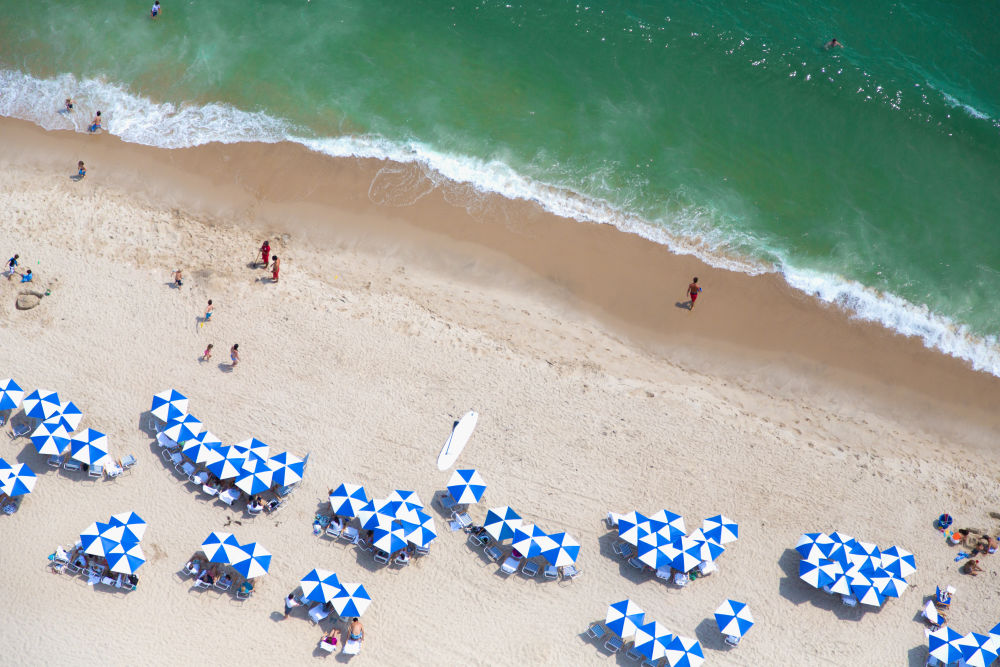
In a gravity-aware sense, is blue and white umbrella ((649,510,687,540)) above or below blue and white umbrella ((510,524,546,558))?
above

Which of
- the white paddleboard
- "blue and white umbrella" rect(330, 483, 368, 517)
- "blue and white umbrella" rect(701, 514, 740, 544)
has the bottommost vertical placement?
"blue and white umbrella" rect(330, 483, 368, 517)

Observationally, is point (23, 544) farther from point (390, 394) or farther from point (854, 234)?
point (854, 234)

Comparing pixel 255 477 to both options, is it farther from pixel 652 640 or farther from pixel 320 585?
pixel 652 640

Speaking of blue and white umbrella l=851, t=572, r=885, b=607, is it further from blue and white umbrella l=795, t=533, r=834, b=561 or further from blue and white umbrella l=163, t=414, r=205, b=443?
blue and white umbrella l=163, t=414, r=205, b=443

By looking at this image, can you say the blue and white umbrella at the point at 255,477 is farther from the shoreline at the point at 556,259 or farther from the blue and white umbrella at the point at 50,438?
the shoreline at the point at 556,259

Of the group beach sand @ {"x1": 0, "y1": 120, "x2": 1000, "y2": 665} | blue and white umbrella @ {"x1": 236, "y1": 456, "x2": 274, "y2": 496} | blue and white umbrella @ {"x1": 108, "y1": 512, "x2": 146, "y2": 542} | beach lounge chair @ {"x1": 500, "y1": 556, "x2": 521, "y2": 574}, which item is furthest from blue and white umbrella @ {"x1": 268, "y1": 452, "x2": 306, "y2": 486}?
beach lounge chair @ {"x1": 500, "y1": 556, "x2": 521, "y2": 574}

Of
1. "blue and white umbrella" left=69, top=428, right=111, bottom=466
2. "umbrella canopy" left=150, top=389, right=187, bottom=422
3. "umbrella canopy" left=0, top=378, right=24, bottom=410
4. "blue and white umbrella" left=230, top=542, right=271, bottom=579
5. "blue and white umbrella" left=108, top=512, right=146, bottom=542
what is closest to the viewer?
"blue and white umbrella" left=230, top=542, right=271, bottom=579

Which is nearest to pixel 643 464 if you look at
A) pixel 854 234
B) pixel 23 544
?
pixel 854 234

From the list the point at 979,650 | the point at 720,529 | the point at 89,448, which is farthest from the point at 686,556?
the point at 89,448
